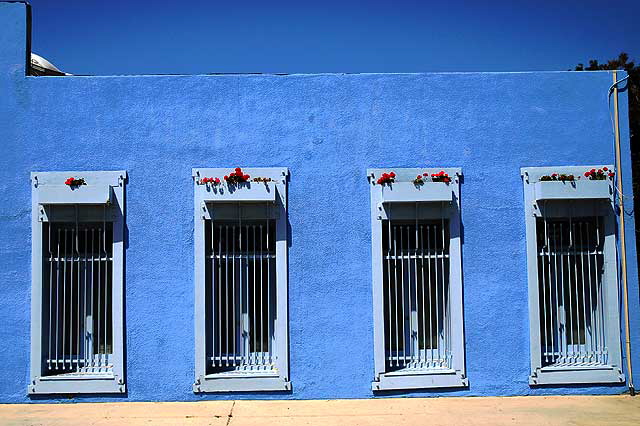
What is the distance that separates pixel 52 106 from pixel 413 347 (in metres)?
4.78

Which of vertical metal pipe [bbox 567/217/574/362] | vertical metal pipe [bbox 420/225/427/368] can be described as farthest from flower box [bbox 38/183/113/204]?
vertical metal pipe [bbox 567/217/574/362]

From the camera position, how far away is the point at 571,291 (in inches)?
297

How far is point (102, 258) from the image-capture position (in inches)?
289

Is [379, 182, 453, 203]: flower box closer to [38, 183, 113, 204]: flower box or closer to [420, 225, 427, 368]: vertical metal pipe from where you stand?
[420, 225, 427, 368]: vertical metal pipe

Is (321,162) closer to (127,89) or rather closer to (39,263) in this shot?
(127,89)

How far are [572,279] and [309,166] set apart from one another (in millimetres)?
3237

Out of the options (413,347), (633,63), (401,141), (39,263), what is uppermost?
(633,63)

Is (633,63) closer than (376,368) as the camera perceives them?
No

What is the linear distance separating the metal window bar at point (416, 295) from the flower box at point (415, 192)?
0.32 metres

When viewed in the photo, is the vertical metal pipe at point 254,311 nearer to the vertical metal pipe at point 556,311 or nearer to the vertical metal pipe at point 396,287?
the vertical metal pipe at point 396,287

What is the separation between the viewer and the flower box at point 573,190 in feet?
23.7

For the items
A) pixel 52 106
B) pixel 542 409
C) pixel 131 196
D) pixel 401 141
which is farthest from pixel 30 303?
pixel 542 409

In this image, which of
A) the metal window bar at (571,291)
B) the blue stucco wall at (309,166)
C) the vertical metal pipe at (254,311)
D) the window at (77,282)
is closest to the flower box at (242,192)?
the blue stucco wall at (309,166)

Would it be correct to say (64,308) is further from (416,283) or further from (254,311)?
(416,283)
